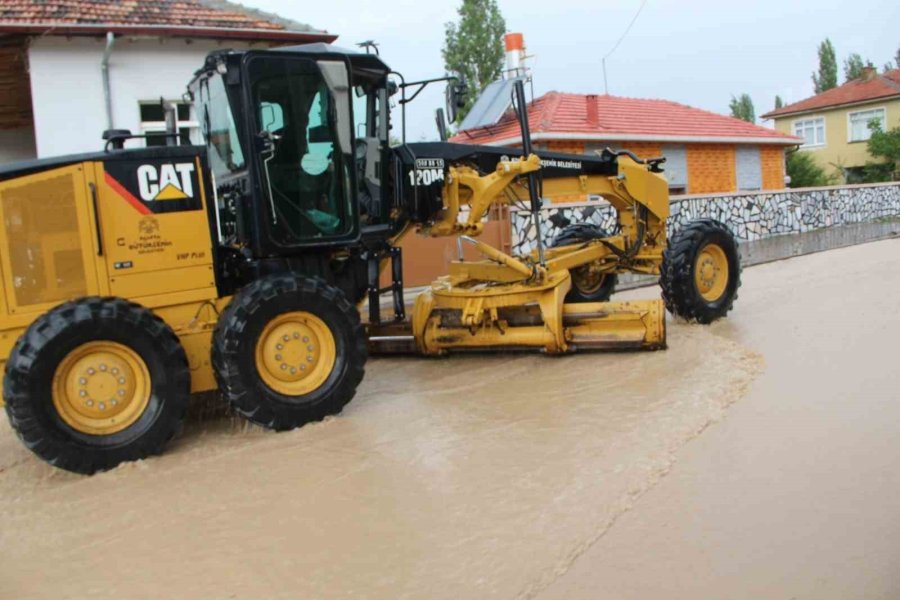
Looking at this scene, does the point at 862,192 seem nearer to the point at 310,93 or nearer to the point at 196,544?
the point at 310,93

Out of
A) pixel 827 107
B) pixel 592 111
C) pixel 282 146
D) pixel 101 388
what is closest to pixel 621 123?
pixel 592 111

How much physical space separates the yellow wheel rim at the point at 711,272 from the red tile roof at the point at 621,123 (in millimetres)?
12783

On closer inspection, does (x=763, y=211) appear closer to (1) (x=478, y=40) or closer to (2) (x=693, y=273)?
(2) (x=693, y=273)

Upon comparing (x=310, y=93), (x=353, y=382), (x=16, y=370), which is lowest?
(x=353, y=382)

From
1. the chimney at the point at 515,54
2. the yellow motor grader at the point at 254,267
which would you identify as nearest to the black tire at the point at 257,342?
the yellow motor grader at the point at 254,267

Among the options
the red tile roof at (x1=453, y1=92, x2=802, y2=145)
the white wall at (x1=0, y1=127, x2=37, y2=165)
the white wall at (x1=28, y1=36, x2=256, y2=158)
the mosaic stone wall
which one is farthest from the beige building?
the white wall at (x1=28, y1=36, x2=256, y2=158)

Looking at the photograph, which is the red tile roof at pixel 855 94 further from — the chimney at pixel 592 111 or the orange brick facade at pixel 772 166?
the chimney at pixel 592 111

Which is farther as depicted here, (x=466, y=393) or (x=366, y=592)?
(x=466, y=393)

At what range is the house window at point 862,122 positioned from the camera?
40.9 m

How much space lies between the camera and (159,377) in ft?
19.3

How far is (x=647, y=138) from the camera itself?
25438mm

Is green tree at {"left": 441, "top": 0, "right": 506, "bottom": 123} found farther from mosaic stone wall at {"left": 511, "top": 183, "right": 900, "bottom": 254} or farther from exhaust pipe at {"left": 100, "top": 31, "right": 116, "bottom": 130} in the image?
exhaust pipe at {"left": 100, "top": 31, "right": 116, "bottom": 130}

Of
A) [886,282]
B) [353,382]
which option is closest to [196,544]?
[353,382]

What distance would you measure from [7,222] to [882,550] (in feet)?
18.1
